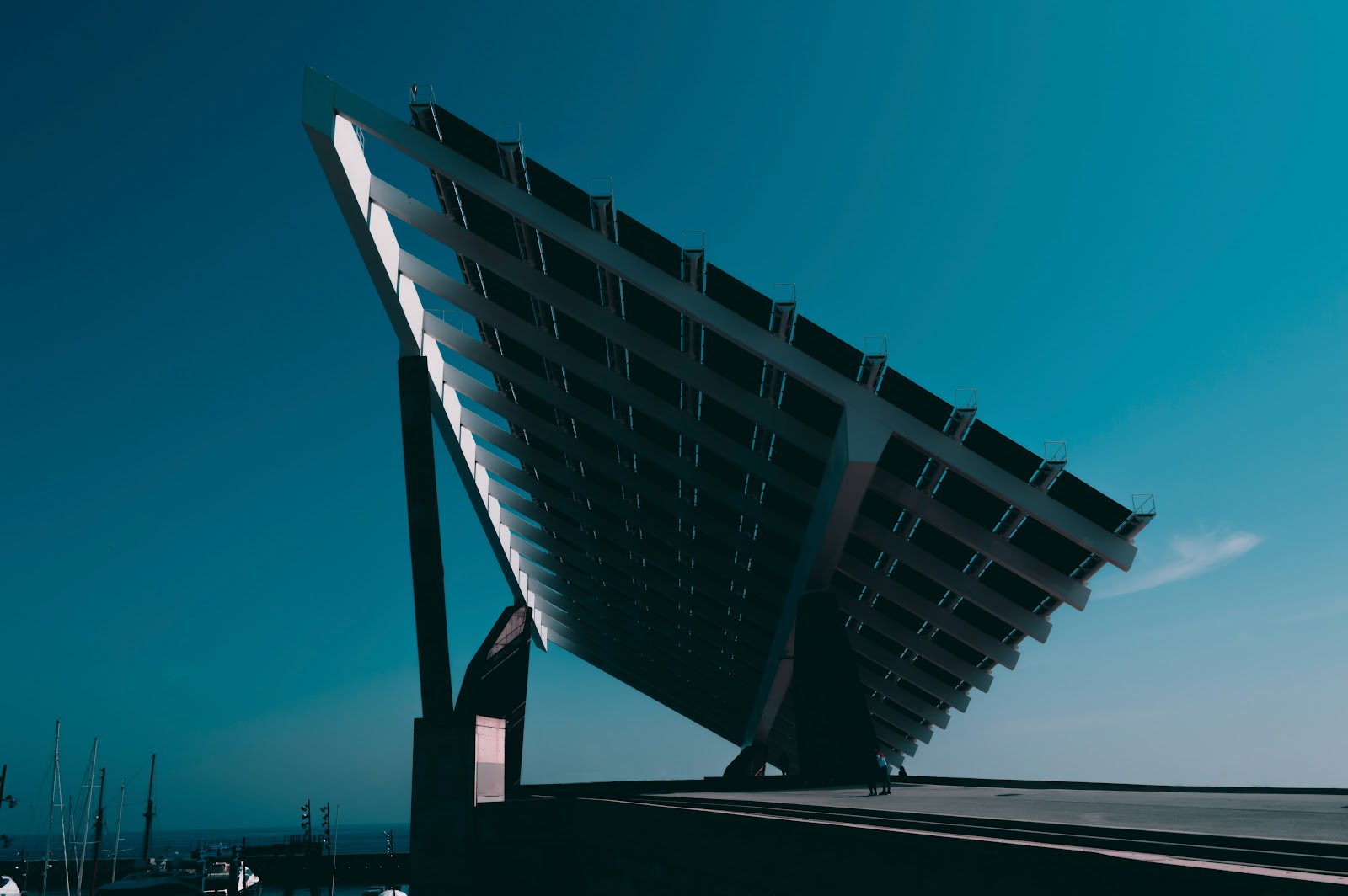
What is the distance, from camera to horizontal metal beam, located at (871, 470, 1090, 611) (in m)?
19.4

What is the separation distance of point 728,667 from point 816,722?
21609 millimetres

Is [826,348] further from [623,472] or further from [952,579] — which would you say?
[623,472]

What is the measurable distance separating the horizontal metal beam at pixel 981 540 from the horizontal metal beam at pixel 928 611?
4027 millimetres

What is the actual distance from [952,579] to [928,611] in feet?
8.45

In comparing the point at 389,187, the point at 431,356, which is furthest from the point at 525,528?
the point at 389,187

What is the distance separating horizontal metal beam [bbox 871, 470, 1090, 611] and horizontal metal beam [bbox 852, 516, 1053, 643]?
189 centimetres

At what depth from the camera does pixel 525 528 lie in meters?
33.8

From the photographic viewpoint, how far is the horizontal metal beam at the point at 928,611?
23750mm

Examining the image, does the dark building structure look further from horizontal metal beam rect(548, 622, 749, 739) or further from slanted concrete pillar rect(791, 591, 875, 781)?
horizontal metal beam rect(548, 622, 749, 739)

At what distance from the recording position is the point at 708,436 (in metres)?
21.1

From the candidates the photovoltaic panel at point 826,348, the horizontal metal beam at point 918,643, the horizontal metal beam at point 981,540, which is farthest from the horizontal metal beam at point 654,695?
the photovoltaic panel at point 826,348

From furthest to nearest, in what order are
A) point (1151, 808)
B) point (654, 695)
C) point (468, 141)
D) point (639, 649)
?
1. point (654, 695)
2. point (639, 649)
3. point (468, 141)
4. point (1151, 808)

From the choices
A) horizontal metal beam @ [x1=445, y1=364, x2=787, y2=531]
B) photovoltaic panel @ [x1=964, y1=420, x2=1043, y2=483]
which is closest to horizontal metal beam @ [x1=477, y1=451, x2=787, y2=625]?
horizontal metal beam @ [x1=445, y1=364, x2=787, y2=531]

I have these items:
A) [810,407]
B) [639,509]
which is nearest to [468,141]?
[810,407]
